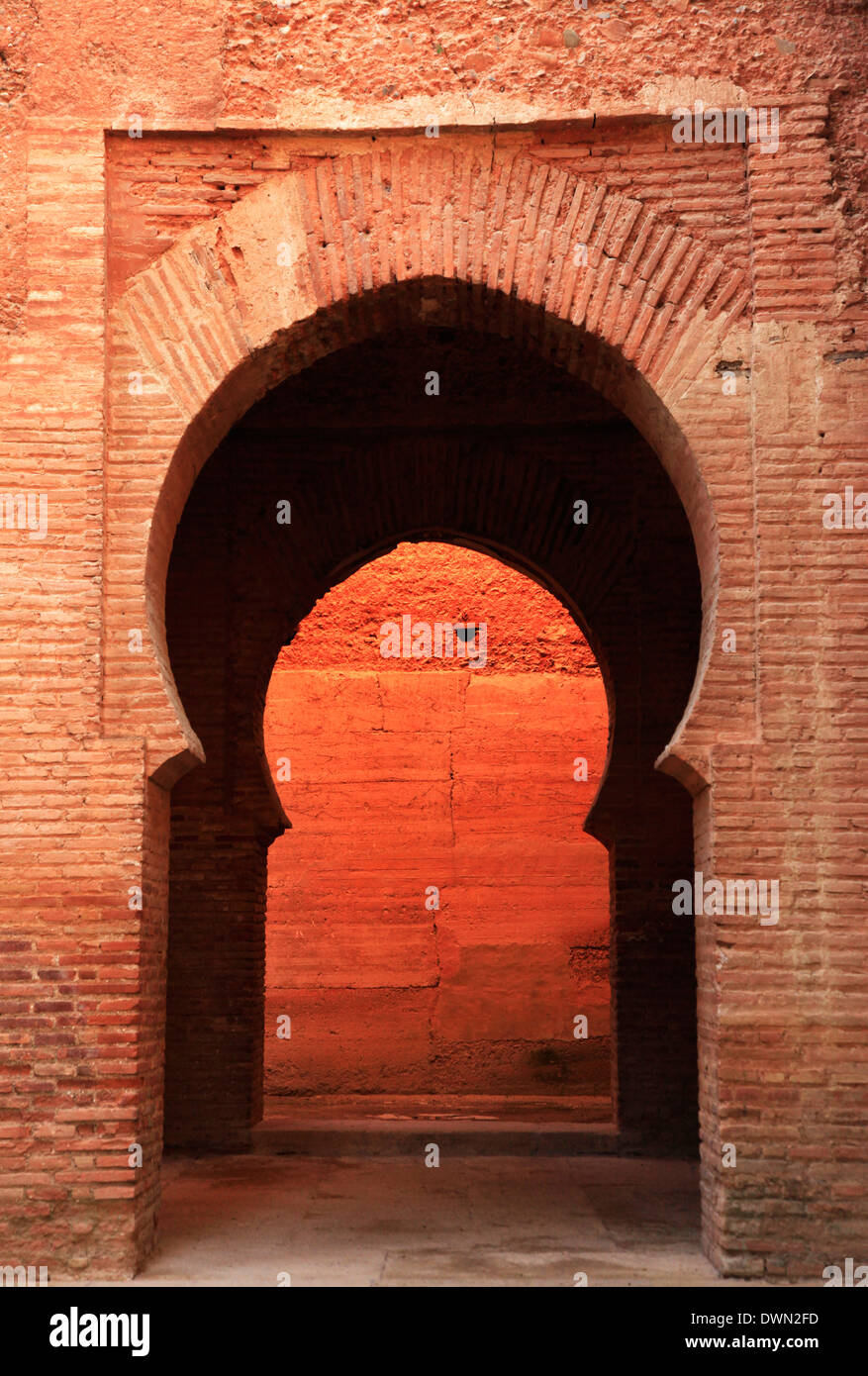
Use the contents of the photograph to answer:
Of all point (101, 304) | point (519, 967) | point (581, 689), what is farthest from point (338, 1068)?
point (101, 304)

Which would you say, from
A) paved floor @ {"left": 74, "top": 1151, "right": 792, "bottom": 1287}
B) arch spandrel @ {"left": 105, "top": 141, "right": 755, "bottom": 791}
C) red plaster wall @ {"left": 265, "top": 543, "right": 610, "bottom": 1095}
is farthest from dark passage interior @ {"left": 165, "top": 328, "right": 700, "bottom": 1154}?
red plaster wall @ {"left": 265, "top": 543, "right": 610, "bottom": 1095}

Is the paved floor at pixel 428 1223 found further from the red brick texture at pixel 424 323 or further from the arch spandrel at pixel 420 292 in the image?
the arch spandrel at pixel 420 292

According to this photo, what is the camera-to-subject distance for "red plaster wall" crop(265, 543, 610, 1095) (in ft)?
43.7

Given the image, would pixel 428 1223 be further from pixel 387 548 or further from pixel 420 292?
pixel 387 548

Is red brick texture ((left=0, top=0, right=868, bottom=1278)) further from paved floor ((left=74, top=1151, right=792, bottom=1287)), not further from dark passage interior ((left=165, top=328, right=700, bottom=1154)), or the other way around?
dark passage interior ((left=165, top=328, right=700, bottom=1154))

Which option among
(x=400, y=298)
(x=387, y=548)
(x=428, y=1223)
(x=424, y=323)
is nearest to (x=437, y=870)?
(x=387, y=548)

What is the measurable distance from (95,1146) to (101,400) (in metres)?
2.89

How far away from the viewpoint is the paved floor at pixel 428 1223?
5.48 metres

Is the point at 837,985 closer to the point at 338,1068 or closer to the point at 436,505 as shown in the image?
the point at 436,505

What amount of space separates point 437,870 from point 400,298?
8258mm

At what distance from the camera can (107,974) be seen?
551 cm

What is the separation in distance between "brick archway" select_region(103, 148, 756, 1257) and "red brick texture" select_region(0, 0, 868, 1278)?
0.01 metres

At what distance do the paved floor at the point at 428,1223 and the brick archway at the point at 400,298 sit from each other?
0.47 metres

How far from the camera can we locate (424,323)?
6.48 m
